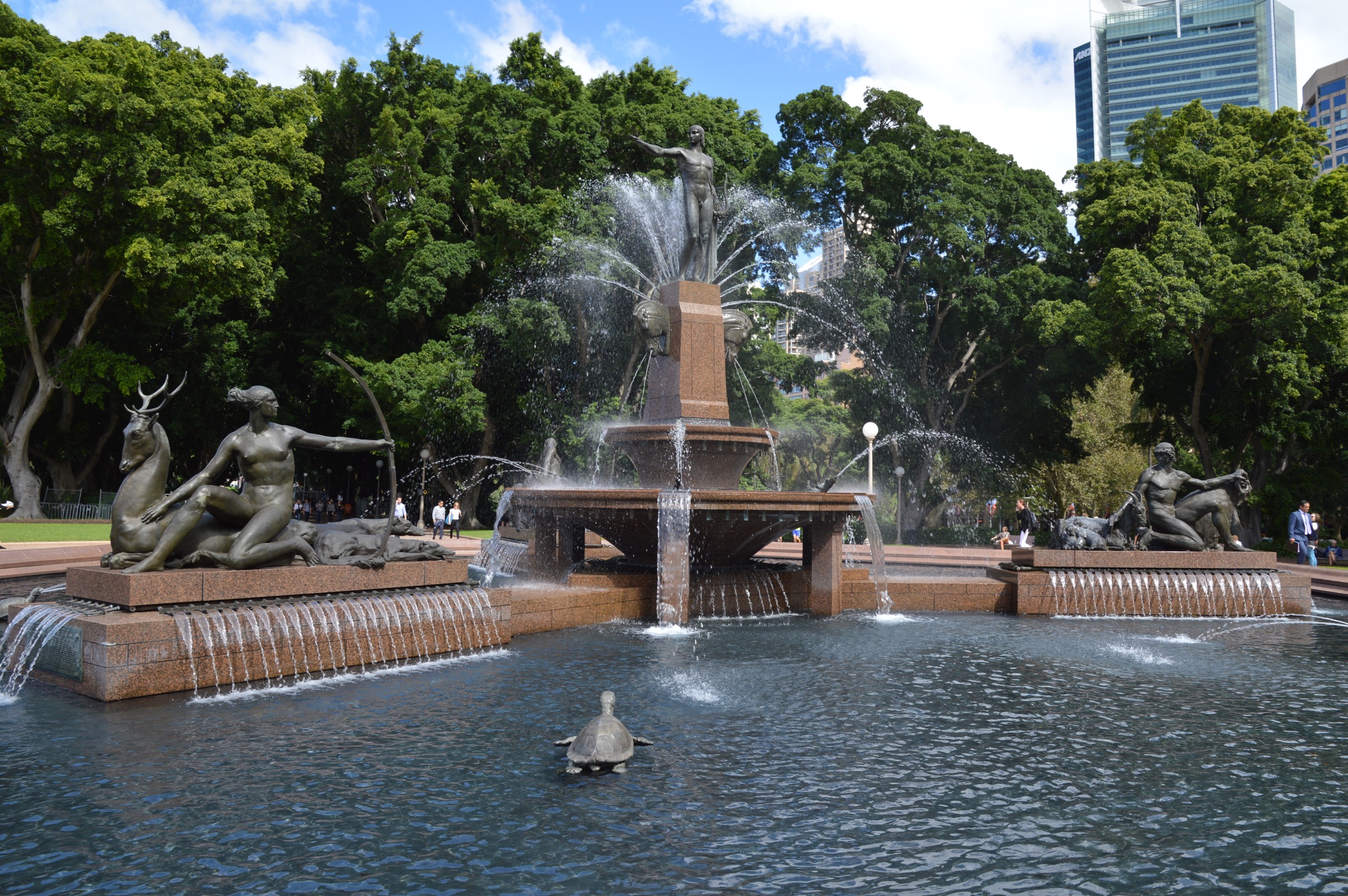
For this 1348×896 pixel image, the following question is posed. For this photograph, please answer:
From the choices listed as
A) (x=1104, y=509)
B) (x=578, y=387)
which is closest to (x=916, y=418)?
(x=1104, y=509)

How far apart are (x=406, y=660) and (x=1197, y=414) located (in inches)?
1057

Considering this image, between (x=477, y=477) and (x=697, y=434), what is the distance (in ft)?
73.0

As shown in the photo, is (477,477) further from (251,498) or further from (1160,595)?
(251,498)

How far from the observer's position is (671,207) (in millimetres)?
29453

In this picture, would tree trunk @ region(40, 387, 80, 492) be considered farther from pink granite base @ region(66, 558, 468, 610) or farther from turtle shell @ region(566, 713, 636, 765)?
turtle shell @ region(566, 713, 636, 765)

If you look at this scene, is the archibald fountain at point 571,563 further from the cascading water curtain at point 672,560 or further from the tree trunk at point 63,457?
the tree trunk at point 63,457

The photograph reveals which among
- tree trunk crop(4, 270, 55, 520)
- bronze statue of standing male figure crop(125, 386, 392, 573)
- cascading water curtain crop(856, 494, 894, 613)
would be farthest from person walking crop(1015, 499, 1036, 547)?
tree trunk crop(4, 270, 55, 520)

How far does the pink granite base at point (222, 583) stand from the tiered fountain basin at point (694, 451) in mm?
4839

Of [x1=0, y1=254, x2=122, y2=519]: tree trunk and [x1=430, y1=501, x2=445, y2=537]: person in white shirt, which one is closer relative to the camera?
[x1=430, y1=501, x2=445, y2=537]: person in white shirt

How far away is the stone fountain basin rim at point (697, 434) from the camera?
13633 millimetres

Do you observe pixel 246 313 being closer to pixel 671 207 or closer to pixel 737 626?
pixel 671 207

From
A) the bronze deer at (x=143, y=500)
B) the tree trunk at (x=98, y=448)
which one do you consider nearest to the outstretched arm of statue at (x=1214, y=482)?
Result: the bronze deer at (x=143, y=500)

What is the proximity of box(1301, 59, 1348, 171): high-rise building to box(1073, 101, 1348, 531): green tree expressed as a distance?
10932 centimetres

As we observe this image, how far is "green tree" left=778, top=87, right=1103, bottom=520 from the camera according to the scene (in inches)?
1328
